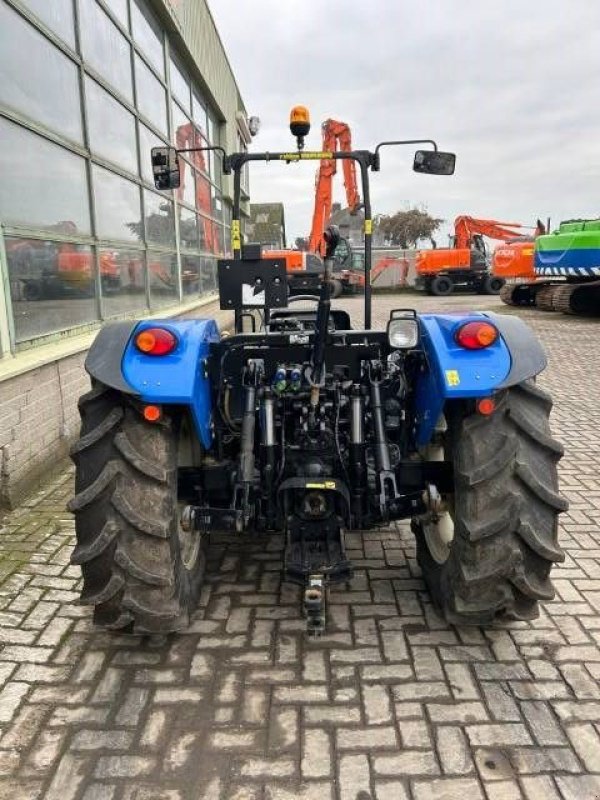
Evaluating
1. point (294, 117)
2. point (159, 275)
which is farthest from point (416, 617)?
point (159, 275)

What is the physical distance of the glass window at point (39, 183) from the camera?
4.67 metres

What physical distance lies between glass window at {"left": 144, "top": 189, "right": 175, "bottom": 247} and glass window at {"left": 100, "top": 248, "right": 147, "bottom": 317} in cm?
71

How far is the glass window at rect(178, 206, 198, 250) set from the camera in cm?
1108

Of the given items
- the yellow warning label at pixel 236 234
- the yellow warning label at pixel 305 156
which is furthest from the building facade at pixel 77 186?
the yellow warning label at pixel 305 156

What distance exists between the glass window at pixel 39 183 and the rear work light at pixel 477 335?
347 cm

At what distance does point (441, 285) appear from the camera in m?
27.4

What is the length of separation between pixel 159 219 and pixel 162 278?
848 millimetres

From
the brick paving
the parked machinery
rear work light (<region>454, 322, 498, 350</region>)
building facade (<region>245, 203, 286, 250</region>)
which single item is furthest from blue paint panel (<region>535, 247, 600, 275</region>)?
building facade (<region>245, 203, 286, 250</region>)

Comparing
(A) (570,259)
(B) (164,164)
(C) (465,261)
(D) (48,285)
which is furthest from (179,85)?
(C) (465,261)

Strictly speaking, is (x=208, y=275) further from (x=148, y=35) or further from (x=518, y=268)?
(x=518, y=268)

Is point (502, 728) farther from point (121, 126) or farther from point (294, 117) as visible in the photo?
point (121, 126)

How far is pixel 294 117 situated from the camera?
11.9ft

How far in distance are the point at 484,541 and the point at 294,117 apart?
98.1 inches

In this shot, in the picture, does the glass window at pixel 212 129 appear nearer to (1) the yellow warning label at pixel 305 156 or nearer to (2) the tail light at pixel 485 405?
(1) the yellow warning label at pixel 305 156
